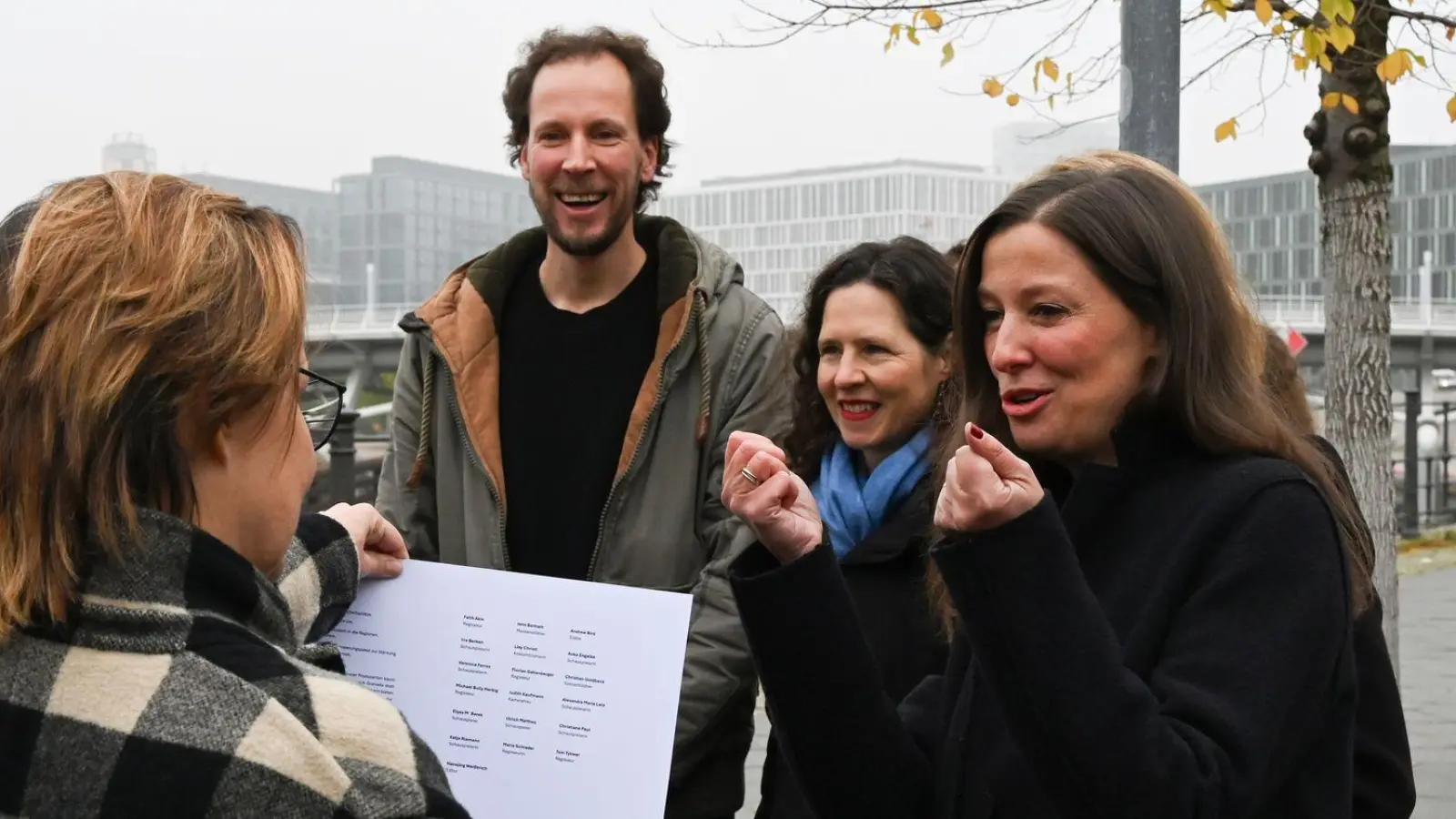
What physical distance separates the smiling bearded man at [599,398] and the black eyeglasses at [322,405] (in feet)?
3.99

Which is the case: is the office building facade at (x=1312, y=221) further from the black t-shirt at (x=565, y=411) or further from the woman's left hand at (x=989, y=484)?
the woman's left hand at (x=989, y=484)

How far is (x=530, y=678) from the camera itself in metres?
2.45

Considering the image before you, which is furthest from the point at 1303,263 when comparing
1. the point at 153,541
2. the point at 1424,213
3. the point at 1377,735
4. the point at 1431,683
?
the point at 153,541

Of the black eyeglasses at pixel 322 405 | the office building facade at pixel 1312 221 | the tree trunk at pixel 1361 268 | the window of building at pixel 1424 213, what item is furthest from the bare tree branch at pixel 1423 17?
the window of building at pixel 1424 213

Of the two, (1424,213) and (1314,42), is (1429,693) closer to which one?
(1314,42)

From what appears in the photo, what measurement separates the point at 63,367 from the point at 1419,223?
13717 cm

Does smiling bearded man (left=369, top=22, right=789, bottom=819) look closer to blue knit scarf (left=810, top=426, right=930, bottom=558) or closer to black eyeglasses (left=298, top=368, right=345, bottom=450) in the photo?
blue knit scarf (left=810, top=426, right=930, bottom=558)

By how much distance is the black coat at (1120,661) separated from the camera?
1.87m

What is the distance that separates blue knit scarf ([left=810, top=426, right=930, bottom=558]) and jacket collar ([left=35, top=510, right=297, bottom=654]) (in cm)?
188

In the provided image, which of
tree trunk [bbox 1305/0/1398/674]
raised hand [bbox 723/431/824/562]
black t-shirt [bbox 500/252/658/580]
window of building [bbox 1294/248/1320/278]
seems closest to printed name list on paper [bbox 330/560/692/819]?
raised hand [bbox 723/431/824/562]

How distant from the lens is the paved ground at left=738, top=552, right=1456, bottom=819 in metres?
6.22

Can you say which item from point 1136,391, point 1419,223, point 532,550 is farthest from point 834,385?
point 1419,223

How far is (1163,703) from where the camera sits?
6.32 ft

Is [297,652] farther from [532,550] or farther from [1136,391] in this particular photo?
[532,550]
